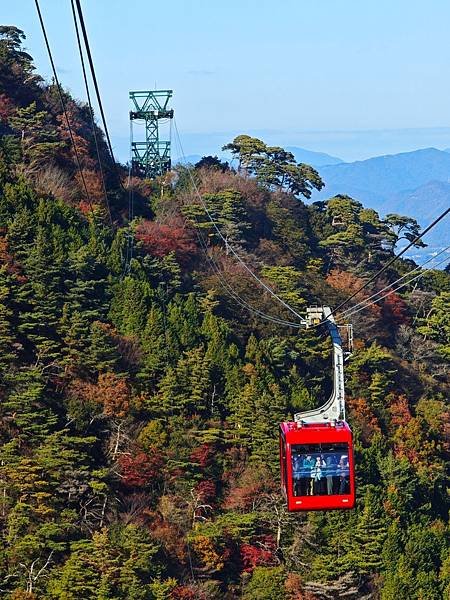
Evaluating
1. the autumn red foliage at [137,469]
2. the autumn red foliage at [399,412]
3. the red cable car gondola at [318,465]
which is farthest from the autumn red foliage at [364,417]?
the red cable car gondola at [318,465]

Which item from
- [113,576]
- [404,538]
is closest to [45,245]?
[113,576]

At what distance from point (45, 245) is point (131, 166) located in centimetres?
1883

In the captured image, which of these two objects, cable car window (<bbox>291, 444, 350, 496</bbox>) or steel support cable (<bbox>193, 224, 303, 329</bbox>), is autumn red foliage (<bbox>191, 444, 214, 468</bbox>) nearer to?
steel support cable (<bbox>193, 224, 303, 329</bbox>)

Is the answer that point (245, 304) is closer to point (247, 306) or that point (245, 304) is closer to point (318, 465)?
point (247, 306)

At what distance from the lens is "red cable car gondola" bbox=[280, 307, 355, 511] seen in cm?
1642

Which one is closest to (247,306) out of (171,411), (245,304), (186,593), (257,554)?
(245,304)

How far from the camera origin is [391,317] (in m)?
46.1

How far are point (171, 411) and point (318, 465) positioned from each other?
15178 mm

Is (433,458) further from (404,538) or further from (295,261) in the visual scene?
(295,261)

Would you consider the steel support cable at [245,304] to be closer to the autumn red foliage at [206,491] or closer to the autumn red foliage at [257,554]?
the autumn red foliage at [206,491]

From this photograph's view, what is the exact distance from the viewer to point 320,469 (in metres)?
16.6

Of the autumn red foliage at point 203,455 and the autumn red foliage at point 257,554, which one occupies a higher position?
the autumn red foliage at point 203,455

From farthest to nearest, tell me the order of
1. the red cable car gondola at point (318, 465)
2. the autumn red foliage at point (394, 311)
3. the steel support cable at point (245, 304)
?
the autumn red foliage at point (394, 311), the steel support cable at point (245, 304), the red cable car gondola at point (318, 465)

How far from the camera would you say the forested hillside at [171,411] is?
26.5 meters
